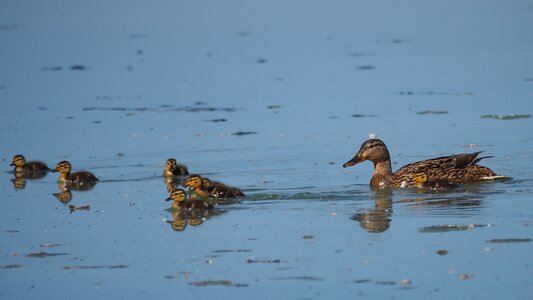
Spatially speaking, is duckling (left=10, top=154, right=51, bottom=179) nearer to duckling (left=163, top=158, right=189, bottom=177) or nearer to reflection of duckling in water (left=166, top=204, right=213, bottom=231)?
duckling (left=163, top=158, right=189, bottom=177)

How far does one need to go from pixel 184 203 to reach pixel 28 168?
130 inches

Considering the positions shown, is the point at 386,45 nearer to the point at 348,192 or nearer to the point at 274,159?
the point at 274,159

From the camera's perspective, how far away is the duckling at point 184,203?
11000 millimetres

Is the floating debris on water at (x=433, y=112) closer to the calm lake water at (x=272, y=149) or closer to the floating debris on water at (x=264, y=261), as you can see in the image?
the calm lake water at (x=272, y=149)

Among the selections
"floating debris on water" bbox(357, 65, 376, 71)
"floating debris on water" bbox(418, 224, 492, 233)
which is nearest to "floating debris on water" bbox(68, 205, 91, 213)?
"floating debris on water" bbox(418, 224, 492, 233)

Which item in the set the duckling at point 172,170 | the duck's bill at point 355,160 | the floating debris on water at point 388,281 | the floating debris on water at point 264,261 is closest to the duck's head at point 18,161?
the duckling at point 172,170

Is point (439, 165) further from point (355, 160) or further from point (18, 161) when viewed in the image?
point (18, 161)

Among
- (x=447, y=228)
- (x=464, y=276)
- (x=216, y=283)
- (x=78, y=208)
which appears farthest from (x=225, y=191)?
(x=464, y=276)

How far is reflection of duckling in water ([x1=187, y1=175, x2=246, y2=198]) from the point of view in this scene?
11.4 m

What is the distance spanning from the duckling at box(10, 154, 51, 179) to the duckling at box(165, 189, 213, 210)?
294cm

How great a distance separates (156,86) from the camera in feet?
68.5

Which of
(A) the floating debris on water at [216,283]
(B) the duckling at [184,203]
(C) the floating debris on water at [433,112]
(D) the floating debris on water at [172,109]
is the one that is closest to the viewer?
(A) the floating debris on water at [216,283]

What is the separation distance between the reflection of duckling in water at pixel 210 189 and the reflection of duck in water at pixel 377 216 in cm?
132

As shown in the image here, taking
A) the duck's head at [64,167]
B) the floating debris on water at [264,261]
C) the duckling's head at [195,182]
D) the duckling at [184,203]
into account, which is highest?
the duck's head at [64,167]
